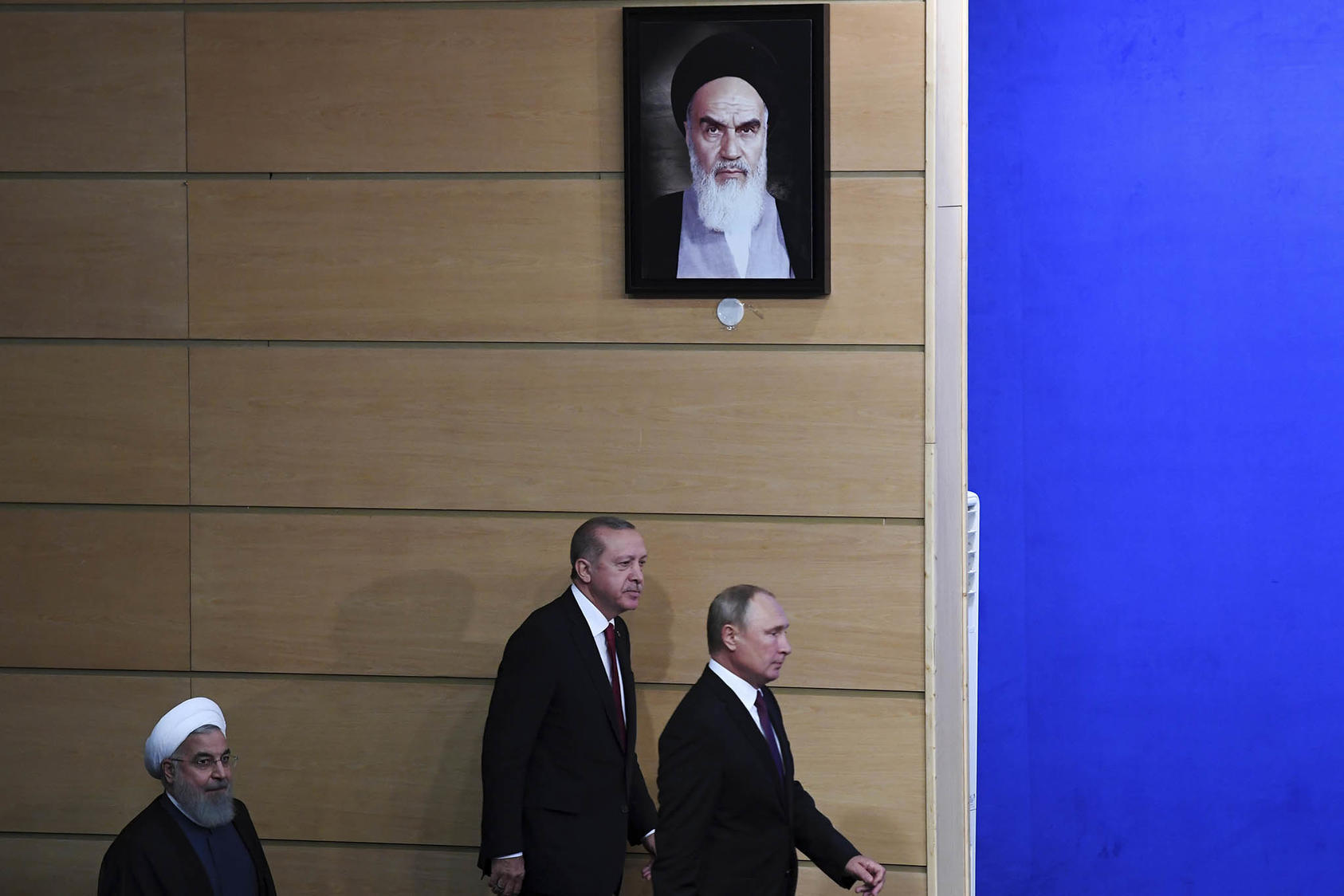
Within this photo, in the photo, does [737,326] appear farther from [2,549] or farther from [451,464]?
[2,549]

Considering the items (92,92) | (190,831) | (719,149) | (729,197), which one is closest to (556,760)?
(190,831)

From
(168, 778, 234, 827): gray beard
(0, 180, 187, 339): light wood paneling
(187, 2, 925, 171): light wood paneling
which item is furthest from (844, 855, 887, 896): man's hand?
(0, 180, 187, 339): light wood paneling

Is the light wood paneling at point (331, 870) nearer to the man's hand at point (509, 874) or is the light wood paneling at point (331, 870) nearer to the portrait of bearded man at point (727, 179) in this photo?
the man's hand at point (509, 874)

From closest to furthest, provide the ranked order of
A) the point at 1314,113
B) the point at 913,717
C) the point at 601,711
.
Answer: the point at 601,711
the point at 913,717
the point at 1314,113

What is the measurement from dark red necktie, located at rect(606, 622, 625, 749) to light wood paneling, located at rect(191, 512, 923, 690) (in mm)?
434

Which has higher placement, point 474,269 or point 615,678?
point 474,269

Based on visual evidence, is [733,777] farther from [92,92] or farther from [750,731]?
[92,92]

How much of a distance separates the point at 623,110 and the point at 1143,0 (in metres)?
1.94

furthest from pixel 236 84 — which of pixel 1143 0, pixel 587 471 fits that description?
pixel 1143 0

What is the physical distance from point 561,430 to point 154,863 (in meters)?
1.58

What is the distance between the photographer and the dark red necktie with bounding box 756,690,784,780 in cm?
310

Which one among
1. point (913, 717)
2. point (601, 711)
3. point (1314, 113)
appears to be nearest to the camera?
point (601, 711)

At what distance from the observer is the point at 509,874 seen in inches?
130

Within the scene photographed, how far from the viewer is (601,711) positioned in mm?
3396
